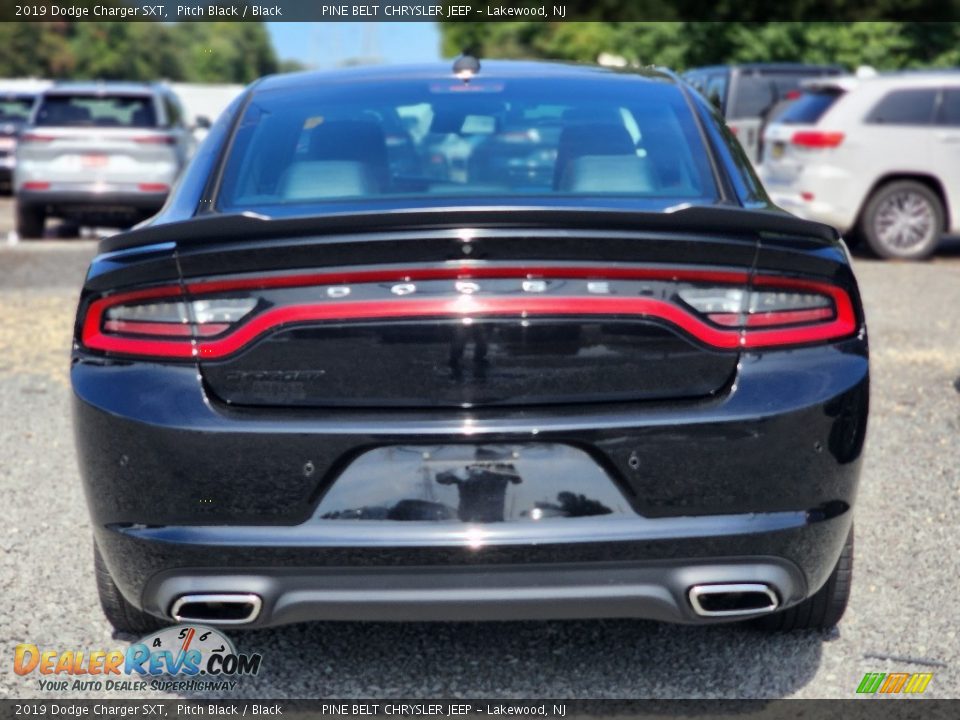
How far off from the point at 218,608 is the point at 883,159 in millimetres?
10995

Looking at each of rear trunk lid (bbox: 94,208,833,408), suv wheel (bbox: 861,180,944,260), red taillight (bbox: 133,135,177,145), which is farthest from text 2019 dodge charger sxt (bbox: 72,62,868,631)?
red taillight (bbox: 133,135,177,145)

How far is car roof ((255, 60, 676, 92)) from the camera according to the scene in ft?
14.9

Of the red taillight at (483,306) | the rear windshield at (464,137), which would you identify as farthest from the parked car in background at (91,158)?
the red taillight at (483,306)

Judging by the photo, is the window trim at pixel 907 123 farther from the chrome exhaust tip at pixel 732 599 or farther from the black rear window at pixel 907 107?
the chrome exhaust tip at pixel 732 599

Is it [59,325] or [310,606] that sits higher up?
[310,606]

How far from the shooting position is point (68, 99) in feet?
52.3

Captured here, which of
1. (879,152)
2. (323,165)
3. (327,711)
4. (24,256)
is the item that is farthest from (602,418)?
(24,256)

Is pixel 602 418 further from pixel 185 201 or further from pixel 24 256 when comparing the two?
pixel 24 256

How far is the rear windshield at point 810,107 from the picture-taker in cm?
1334

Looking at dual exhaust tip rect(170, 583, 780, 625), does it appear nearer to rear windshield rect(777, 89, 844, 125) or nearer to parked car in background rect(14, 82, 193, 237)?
rear windshield rect(777, 89, 844, 125)


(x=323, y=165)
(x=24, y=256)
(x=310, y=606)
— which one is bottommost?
(x=24, y=256)

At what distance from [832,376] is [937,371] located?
4.92m

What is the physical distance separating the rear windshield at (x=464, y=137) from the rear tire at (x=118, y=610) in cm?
103

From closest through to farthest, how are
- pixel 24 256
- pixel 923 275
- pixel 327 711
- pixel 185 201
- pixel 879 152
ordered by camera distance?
pixel 327 711 → pixel 185 201 → pixel 923 275 → pixel 879 152 → pixel 24 256
